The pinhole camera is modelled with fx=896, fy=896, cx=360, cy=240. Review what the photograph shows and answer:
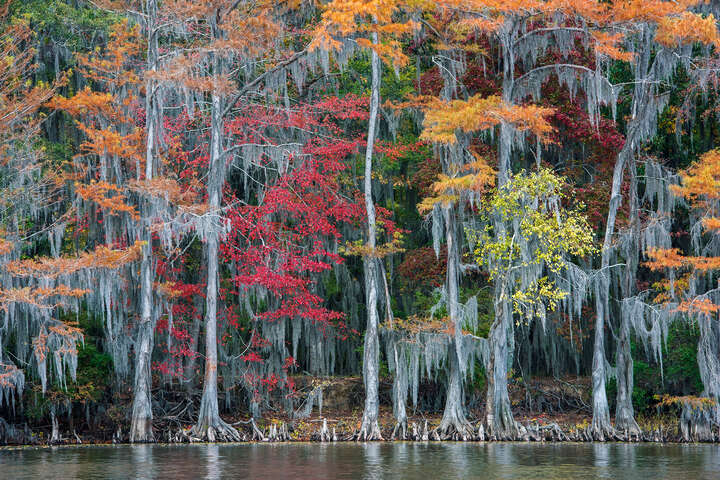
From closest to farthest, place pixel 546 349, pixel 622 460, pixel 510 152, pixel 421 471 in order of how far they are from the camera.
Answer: pixel 421 471 → pixel 622 460 → pixel 510 152 → pixel 546 349

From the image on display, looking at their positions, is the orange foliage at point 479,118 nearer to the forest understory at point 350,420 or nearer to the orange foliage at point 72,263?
the forest understory at point 350,420

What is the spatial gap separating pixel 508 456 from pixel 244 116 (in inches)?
574

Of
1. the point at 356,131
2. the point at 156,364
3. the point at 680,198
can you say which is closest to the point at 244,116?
the point at 356,131

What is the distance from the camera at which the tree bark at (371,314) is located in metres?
24.9

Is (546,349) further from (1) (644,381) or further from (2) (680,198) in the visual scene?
(2) (680,198)

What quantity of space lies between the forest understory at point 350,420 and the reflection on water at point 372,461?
61.8 inches

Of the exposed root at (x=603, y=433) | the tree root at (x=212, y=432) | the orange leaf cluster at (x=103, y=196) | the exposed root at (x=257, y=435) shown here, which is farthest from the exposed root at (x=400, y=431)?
the orange leaf cluster at (x=103, y=196)

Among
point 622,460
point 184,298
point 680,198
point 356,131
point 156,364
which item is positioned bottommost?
point 622,460

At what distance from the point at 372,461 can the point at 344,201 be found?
460 inches

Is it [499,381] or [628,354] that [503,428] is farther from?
[628,354]

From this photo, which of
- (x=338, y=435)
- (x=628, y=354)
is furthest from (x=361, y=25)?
(x=628, y=354)

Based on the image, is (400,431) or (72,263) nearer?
(72,263)

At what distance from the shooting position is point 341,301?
102ft

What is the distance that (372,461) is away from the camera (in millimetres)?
17828
